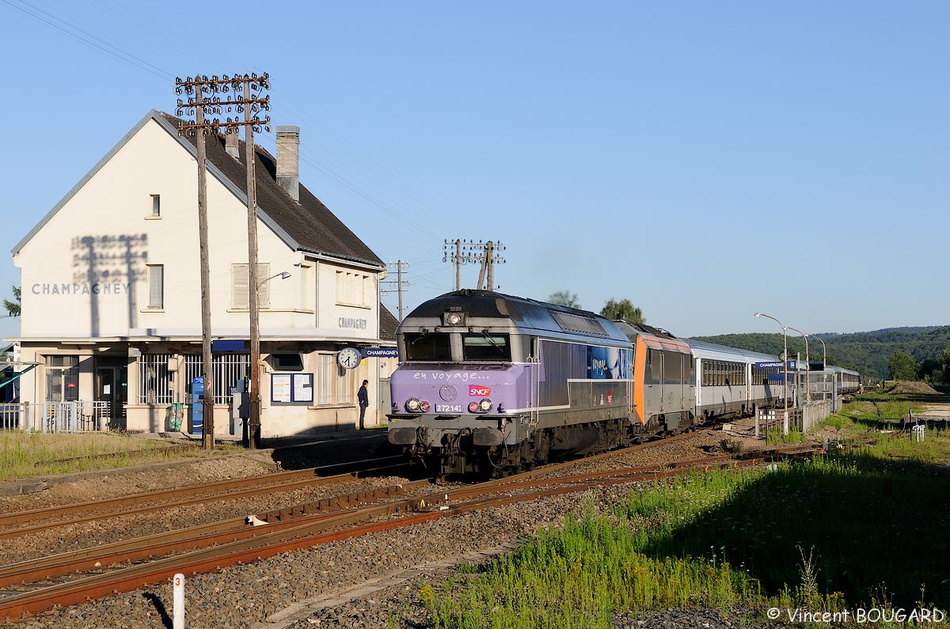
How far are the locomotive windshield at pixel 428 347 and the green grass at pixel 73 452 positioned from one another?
25.1 feet

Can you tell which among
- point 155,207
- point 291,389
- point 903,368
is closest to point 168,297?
point 155,207

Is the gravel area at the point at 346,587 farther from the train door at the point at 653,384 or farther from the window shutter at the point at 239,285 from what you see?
the window shutter at the point at 239,285

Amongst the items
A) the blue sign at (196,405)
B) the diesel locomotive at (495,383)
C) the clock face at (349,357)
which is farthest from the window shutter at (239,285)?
the diesel locomotive at (495,383)

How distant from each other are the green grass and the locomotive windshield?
7652 millimetres

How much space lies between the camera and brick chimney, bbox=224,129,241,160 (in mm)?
43875

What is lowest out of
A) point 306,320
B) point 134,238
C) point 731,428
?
point 731,428

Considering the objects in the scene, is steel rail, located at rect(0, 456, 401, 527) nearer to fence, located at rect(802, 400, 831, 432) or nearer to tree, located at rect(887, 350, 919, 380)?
fence, located at rect(802, 400, 831, 432)

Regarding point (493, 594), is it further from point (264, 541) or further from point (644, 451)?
point (644, 451)

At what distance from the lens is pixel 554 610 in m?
9.77

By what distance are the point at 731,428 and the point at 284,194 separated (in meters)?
20.1

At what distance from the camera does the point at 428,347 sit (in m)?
20.7

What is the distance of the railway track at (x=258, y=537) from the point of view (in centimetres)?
1089

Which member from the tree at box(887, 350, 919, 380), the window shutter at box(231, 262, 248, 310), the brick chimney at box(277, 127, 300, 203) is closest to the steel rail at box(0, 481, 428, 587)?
the window shutter at box(231, 262, 248, 310)

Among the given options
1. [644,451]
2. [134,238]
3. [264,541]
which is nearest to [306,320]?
[134,238]
